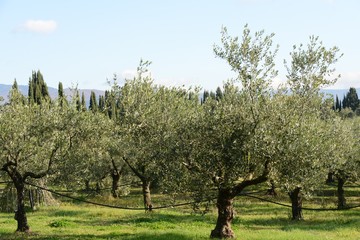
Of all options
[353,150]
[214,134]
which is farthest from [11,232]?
[353,150]

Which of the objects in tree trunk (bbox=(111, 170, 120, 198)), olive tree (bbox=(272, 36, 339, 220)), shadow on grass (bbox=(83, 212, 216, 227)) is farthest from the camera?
tree trunk (bbox=(111, 170, 120, 198))

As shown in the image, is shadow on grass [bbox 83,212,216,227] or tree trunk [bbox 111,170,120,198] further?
tree trunk [bbox 111,170,120,198]

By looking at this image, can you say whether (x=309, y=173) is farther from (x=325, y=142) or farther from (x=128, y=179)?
(x=128, y=179)

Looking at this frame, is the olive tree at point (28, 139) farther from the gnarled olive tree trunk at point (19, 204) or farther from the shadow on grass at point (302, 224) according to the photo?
the shadow on grass at point (302, 224)

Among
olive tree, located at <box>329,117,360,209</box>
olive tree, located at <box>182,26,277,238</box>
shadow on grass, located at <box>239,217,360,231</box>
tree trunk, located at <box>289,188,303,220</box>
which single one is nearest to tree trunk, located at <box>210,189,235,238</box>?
olive tree, located at <box>182,26,277,238</box>

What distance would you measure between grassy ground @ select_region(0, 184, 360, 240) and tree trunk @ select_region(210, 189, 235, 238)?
3.21 ft

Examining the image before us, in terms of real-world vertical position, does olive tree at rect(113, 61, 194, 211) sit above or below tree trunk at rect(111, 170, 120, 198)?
above

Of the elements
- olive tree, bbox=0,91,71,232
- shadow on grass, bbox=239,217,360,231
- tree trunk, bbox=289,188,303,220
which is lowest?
shadow on grass, bbox=239,217,360,231

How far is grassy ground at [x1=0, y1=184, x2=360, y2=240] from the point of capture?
28719 mm

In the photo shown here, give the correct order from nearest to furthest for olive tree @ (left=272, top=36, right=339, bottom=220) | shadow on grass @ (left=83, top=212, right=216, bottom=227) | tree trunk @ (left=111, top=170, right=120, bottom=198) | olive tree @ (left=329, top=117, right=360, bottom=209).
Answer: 1. olive tree @ (left=272, top=36, right=339, bottom=220)
2. shadow on grass @ (left=83, top=212, right=216, bottom=227)
3. olive tree @ (left=329, top=117, right=360, bottom=209)
4. tree trunk @ (left=111, top=170, right=120, bottom=198)

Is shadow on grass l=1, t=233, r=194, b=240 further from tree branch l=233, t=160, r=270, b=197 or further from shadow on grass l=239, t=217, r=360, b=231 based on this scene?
shadow on grass l=239, t=217, r=360, b=231

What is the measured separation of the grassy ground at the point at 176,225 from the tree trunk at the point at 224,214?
980mm

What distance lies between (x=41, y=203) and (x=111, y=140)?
13.2m

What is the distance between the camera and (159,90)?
150 ft
